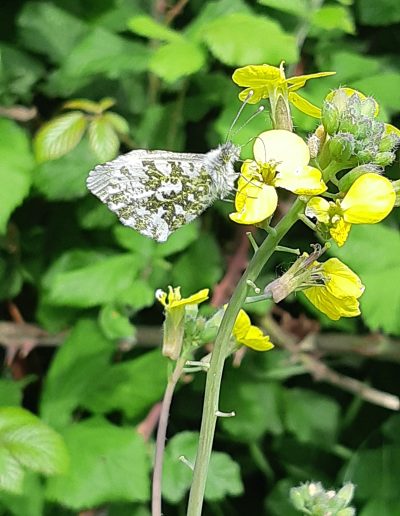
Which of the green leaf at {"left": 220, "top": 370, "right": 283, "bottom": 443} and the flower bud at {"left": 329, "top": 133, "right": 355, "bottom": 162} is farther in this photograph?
the green leaf at {"left": 220, "top": 370, "right": 283, "bottom": 443}

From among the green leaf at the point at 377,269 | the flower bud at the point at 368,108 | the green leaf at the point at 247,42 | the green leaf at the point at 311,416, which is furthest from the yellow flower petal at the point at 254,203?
the green leaf at the point at 311,416

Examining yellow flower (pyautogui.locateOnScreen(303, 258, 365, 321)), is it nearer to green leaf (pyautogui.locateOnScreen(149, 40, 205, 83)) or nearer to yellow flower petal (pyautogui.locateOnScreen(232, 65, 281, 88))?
yellow flower petal (pyautogui.locateOnScreen(232, 65, 281, 88))

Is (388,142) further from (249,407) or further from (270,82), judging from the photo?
(249,407)

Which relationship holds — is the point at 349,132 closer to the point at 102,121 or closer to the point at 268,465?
the point at 102,121

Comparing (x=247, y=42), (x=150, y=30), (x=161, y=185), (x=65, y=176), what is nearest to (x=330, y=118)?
(x=161, y=185)

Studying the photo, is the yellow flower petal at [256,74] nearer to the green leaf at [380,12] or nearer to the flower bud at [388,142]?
the flower bud at [388,142]

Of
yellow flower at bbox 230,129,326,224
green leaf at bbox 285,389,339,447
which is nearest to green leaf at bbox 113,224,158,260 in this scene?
green leaf at bbox 285,389,339,447

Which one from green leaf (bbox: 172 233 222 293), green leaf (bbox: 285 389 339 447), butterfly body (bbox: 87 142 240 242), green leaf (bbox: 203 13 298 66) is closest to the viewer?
butterfly body (bbox: 87 142 240 242)

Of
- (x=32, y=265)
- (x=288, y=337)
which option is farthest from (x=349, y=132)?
(x=32, y=265)

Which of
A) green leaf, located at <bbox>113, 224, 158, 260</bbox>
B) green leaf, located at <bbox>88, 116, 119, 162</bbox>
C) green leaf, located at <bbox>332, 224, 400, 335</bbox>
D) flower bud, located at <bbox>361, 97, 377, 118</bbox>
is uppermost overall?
flower bud, located at <bbox>361, 97, 377, 118</bbox>
